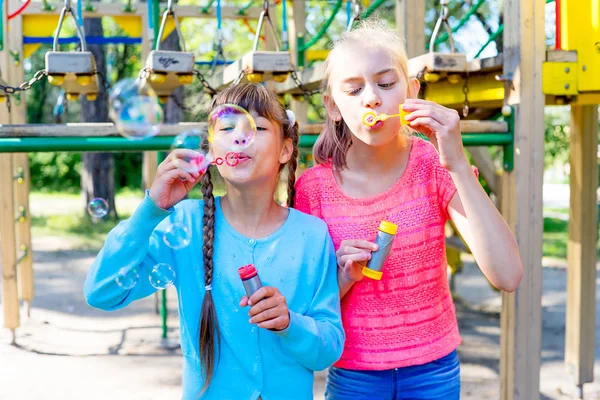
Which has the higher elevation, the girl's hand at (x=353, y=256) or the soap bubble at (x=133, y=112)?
the soap bubble at (x=133, y=112)

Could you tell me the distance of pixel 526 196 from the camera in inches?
102

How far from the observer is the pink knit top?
1.79m

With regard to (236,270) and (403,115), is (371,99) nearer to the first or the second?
(403,115)

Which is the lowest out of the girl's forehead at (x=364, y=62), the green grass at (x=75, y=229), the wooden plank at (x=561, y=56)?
the green grass at (x=75, y=229)

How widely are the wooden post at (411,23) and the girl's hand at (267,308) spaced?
75.0 inches

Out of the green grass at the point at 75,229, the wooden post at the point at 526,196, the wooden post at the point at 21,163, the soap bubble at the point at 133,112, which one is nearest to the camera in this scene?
the soap bubble at the point at 133,112

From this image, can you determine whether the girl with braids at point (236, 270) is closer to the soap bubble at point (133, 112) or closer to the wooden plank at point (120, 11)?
the soap bubble at point (133, 112)

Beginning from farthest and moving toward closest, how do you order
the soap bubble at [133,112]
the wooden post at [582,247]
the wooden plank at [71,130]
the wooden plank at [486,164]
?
the wooden plank at [486,164], the wooden post at [582,247], the wooden plank at [71,130], the soap bubble at [133,112]

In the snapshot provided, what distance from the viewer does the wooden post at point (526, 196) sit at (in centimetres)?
258

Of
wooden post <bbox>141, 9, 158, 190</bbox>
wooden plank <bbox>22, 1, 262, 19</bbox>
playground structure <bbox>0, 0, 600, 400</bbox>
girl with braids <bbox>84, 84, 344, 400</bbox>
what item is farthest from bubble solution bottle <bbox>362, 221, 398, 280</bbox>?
wooden plank <bbox>22, 1, 262, 19</bbox>

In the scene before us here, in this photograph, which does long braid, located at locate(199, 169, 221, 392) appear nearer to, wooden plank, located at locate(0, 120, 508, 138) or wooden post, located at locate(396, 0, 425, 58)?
wooden plank, located at locate(0, 120, 508, 138)

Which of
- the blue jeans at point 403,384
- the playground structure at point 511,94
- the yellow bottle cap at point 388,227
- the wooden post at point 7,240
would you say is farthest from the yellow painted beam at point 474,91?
the wooden post at point 7,240

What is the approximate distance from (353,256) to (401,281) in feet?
0.67

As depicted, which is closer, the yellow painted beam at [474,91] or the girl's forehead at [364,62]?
the girl's forehead at [364,62]
